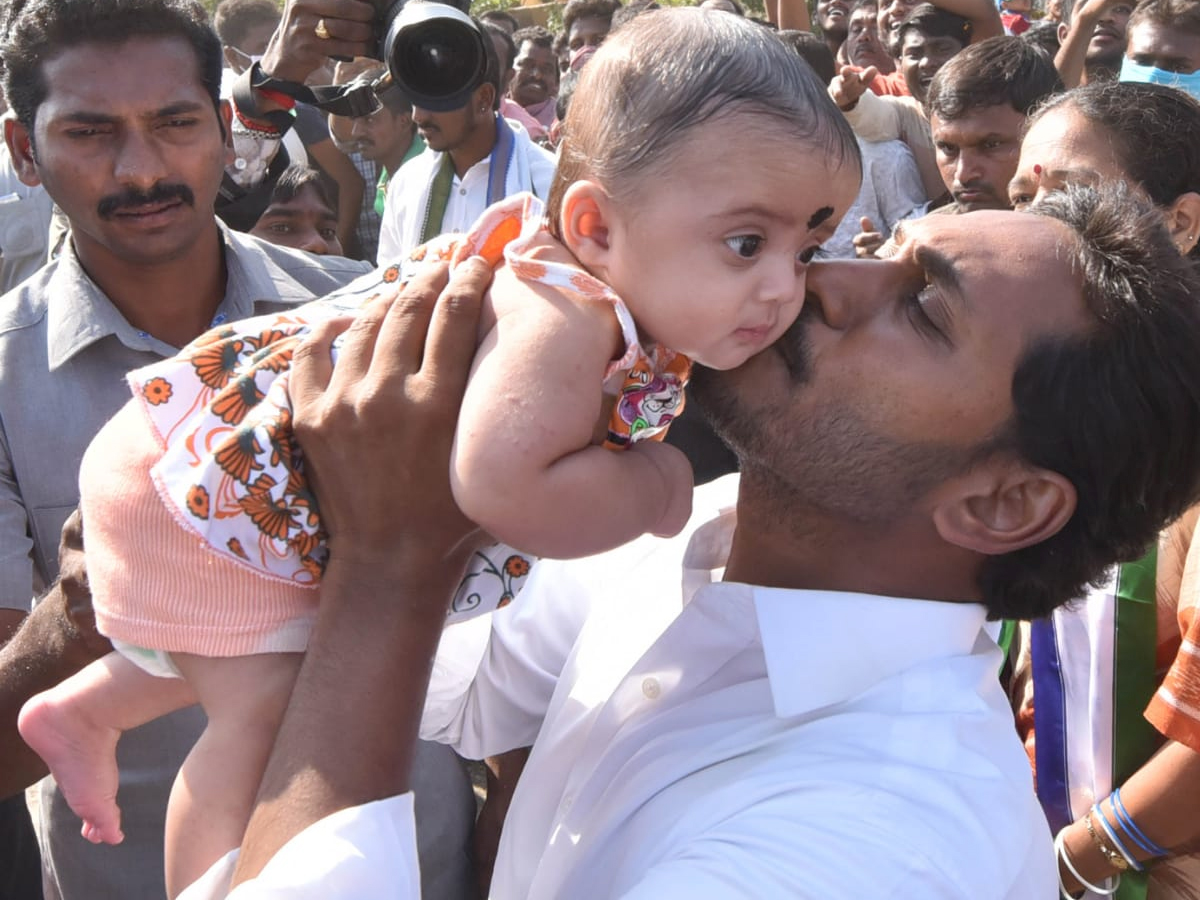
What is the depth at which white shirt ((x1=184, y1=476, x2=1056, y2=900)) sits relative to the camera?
56.8 inches

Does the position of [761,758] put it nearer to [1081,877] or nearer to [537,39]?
[1081,877]

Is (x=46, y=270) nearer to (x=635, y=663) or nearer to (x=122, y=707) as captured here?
(x=122, y=707)

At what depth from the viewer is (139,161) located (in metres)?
2.55

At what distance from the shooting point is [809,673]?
5.54ft

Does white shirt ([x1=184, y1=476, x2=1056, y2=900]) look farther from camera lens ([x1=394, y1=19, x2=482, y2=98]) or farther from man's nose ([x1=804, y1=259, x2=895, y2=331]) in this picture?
camera lens ([x1=394, y1=19, x2=482, y2=98])

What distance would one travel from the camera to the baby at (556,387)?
4.97 ft

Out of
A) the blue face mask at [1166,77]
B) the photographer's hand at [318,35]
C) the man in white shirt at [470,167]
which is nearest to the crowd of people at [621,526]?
the photographer's hand at [318,35]

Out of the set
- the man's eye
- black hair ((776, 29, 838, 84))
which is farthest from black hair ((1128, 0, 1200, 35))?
the man's eye

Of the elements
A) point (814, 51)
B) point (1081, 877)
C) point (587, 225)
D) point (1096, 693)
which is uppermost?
point (587, 225)

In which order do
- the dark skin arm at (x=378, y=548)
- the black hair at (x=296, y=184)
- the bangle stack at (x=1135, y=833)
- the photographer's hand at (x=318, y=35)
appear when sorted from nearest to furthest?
the dark skin arm at (x=378, y=548)
the bangle stack at (x=1135, y=833)
the photographer's hand at (x=318, y=35)
the black hair at (x=296, y=184)

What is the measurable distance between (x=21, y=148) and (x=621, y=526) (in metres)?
2.09

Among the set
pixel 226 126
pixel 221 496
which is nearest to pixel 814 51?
pixel 226 126

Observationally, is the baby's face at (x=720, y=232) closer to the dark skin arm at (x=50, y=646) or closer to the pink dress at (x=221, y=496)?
the pink dress at (x=221, y=496)

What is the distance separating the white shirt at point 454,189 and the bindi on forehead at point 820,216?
11.5 ft
